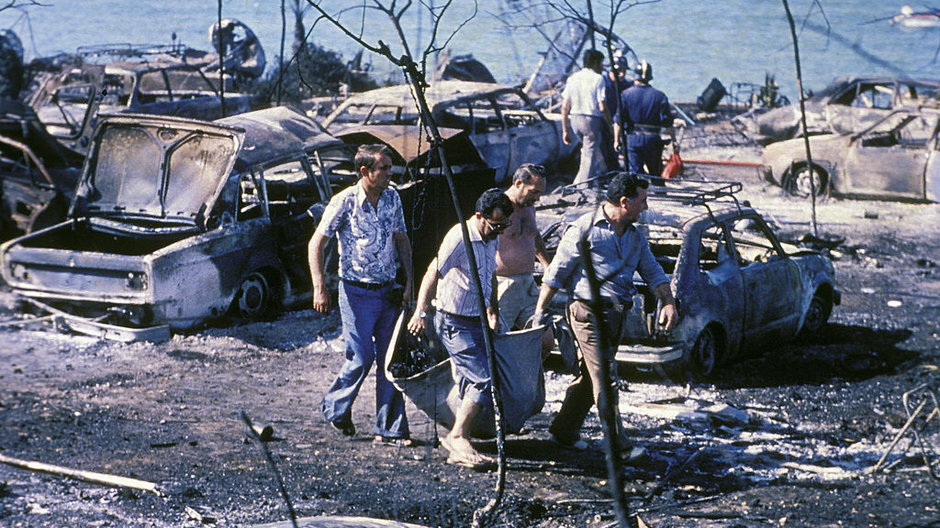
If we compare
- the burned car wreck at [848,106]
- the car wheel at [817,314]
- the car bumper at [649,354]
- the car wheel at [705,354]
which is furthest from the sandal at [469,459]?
the burned car wreck at [848,106]

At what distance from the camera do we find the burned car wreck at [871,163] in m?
16.4

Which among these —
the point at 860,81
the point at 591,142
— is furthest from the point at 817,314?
the point at 860,81

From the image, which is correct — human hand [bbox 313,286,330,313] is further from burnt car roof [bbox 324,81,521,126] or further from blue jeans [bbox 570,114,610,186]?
burnt car roof [bbox 324,81,521,126]

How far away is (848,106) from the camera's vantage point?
18.7 metres

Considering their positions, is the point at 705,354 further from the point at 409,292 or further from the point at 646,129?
the point at 646,129

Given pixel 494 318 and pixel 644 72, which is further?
pixel 644 72

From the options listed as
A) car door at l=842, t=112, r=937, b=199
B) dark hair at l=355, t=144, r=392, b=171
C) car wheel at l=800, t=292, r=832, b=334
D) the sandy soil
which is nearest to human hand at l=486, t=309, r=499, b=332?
the sandy soil

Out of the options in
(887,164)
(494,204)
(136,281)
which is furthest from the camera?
(887,164)

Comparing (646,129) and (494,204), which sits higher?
(646,129)

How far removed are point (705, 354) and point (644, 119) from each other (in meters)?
4.73

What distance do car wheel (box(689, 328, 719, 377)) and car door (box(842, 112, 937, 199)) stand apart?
30.0 feet

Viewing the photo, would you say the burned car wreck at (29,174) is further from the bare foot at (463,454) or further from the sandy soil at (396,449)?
the bare foot at (463,454)

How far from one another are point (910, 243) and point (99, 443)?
1089 cm

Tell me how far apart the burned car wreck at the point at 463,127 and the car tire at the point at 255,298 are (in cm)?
217
